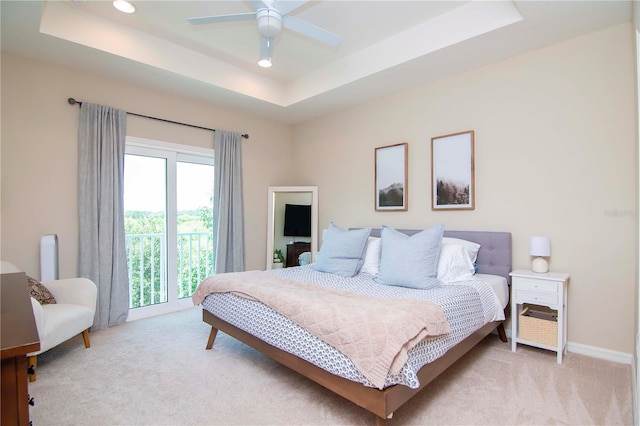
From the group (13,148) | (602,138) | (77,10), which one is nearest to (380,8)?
(602,138)

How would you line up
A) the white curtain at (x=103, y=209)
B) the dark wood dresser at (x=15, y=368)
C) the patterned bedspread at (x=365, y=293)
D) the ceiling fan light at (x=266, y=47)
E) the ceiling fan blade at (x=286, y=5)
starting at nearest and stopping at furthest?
the dark wood dresser at (x=15, y=368) → the patterned bedspread at (x=365, y=293) → the ceiling fan blade at (x=286, y=5) → the ceiling fan light at (x=266, y=47) → the white curtain at (x=103, y=209)

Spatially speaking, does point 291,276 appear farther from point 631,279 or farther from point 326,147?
point 631,279

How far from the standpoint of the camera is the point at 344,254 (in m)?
3.28

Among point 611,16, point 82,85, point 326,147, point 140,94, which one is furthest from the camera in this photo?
point 326,147

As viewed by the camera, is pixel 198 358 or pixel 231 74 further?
pixel 231 74

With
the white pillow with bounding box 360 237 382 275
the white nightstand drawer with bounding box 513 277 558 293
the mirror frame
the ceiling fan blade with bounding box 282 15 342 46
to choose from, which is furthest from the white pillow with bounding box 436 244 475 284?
the mirror frame

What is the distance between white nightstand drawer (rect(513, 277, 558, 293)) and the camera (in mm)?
2643

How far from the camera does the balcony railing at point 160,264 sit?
3916mm

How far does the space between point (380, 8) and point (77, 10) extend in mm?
2645

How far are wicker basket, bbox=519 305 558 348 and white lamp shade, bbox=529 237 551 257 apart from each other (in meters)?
0.53

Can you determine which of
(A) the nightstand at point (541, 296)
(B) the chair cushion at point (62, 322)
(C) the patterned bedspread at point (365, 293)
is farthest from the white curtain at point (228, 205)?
(A) the nightstand at point (541, 296)

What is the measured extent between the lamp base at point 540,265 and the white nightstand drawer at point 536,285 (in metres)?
0.18

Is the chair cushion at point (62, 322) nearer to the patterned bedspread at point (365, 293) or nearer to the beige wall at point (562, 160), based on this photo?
the patterned bedspread at point (365, 293)

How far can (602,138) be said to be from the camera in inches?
106
